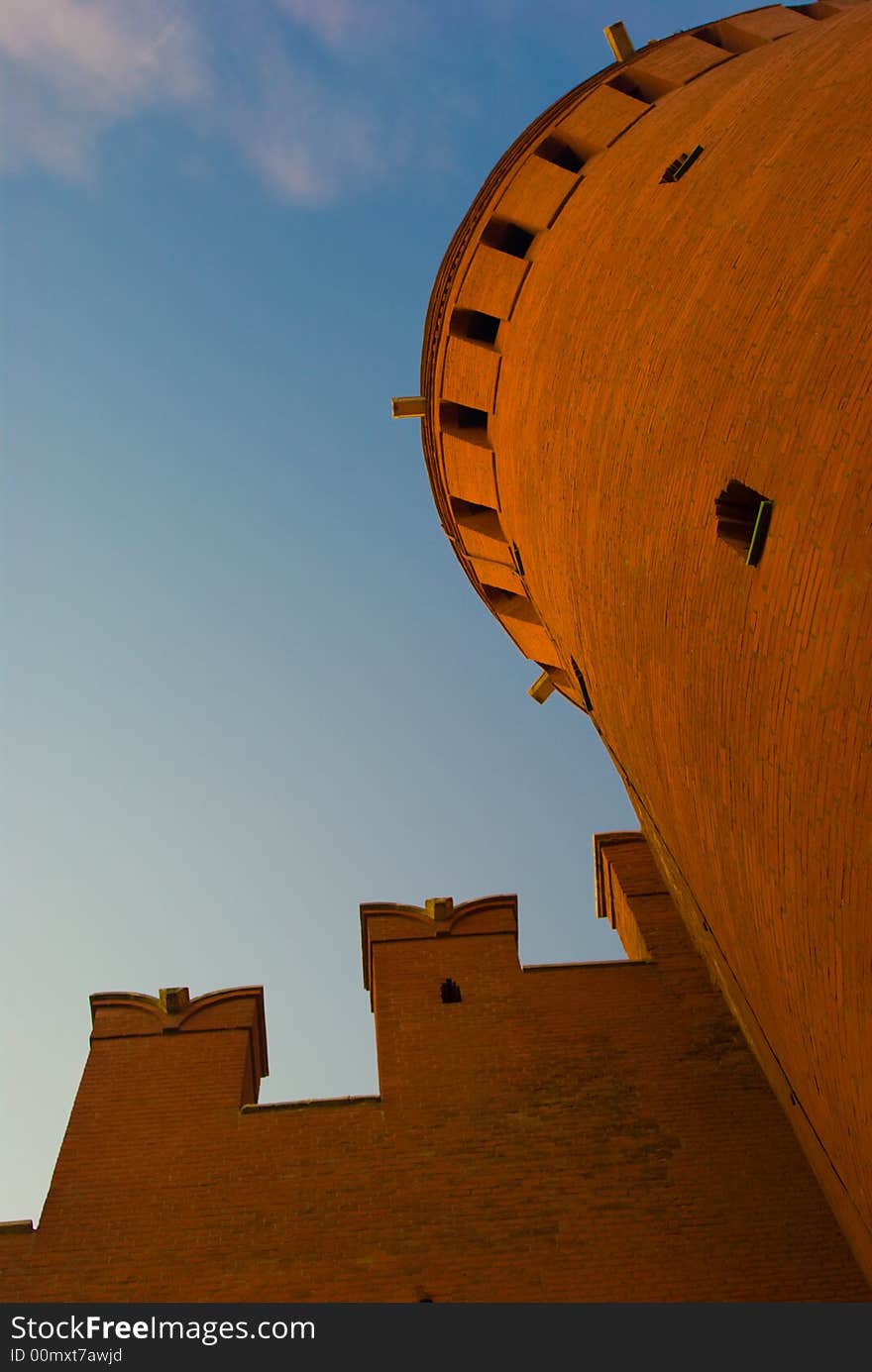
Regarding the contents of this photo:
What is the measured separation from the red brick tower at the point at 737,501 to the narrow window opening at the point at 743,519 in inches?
0.5

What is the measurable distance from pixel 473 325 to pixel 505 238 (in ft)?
2.63

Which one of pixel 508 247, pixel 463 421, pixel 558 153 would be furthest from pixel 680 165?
pixel 463 421

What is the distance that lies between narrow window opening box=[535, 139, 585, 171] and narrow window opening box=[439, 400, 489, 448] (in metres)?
2.28

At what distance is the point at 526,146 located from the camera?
11539 mm

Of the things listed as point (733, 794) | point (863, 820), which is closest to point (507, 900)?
point (733, 794)

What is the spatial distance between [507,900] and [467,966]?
83 cm

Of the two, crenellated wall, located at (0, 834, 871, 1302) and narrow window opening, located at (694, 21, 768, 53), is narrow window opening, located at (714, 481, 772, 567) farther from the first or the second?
narrow window opening, located at (694, 21, 768, 53)

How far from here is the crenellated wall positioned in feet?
23.5

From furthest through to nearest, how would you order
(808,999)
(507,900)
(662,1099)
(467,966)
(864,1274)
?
(507,900) → (467,966) → (662,1099) → (864,1274) → (808,999)

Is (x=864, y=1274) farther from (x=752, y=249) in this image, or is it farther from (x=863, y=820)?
(x=752, y=249)

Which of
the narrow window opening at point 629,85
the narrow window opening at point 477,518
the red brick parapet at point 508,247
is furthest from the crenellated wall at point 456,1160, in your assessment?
the narrow window opening at point 629,85

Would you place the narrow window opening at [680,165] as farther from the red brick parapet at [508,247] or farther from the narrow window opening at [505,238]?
the narrow window opening at [505,238]

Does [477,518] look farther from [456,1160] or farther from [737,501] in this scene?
[737,501]

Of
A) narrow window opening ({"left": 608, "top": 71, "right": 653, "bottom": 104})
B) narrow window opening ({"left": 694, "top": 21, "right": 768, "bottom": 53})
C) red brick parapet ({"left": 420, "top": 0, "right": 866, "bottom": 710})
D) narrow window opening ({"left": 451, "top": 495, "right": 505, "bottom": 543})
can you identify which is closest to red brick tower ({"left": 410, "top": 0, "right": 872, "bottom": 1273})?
red brick parapet ({"left": 420, "top": 0, "right": 866, "bottom": 710})
